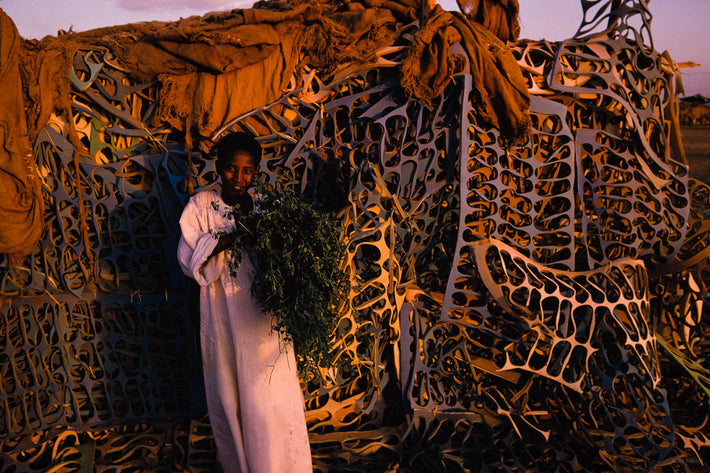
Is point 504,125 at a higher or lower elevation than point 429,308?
higher

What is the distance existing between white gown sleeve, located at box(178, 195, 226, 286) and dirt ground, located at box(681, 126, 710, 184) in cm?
1353

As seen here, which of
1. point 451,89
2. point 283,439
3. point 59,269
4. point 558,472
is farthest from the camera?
point 451,89

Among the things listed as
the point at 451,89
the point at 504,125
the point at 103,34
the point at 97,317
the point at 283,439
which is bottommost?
the point at 283,439

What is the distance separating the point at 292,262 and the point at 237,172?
0.63 m

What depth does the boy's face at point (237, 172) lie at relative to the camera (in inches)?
104

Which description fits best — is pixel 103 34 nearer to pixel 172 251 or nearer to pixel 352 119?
pixel 172 251

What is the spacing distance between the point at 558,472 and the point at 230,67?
10.8 feet

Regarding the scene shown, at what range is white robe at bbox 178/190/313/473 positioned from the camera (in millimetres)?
2590

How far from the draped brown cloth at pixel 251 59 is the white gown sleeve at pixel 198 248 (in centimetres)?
86

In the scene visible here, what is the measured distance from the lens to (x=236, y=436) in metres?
2.67

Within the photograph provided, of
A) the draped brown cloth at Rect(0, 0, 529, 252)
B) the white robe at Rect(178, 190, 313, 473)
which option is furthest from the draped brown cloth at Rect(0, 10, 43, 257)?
the white robe at Rect(178, 190, 313, 473)

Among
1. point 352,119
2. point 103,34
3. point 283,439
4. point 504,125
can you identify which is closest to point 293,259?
point 283,439

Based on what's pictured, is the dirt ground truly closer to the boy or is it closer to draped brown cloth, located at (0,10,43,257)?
the boy

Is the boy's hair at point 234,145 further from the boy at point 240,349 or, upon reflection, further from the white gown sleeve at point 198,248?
the white gown sleeve at point 198,248
